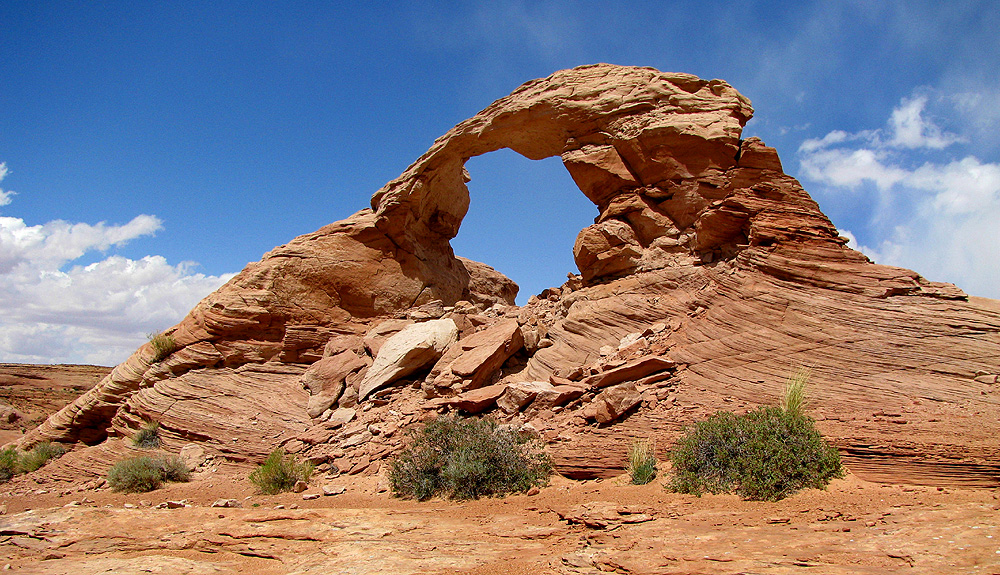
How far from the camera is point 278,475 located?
9.46 m

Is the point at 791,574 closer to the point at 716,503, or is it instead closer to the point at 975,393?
the point at 716,503

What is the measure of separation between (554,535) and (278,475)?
19.4ft

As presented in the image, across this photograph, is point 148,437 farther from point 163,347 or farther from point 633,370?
point 633,370

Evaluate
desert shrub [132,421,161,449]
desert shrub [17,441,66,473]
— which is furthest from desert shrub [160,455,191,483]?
desert shrub [17,441,66,473]

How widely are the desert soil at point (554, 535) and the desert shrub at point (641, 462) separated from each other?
183 millimetres

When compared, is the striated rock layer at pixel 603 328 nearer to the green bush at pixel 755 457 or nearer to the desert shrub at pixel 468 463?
the green bush at pixel 755 457

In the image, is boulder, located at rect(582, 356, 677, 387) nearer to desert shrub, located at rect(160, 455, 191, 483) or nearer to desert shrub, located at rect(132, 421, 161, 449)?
desert shrub, located at rect(160, 455, 191, 483)

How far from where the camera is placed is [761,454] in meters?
6.16

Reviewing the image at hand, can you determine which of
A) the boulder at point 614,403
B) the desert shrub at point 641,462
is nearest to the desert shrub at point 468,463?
the boulder at point 614,403

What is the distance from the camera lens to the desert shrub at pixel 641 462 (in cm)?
695

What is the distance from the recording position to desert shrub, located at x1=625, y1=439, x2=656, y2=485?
6.95 m

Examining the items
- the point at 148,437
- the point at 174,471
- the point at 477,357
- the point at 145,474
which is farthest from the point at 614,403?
the point at 148,437

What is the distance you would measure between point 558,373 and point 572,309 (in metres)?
1.99

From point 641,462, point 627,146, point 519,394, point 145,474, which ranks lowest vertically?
point 145,474
